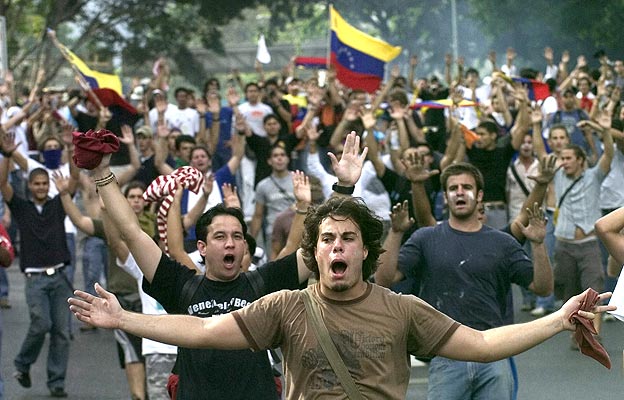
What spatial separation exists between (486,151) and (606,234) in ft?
26.4

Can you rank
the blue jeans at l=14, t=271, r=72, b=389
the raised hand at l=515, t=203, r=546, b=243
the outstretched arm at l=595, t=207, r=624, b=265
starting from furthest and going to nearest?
the blue jeans at l=14, t=271, r=72, b=389 → the raised hand at l=515, t=203, r=546, b=243 → the outstretched arm at l=595, t=207, r=624, b=265

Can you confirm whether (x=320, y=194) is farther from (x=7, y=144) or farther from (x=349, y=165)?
(x=349, y=165)

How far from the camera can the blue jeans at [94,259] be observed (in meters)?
13.6

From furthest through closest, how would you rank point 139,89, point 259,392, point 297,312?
point 139,89
point 259,392
point 297,312

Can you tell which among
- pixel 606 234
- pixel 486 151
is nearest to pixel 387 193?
pixel 486 151

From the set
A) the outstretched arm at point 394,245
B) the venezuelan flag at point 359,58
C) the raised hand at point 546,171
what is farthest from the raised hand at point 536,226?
the venezuelan flag at point 359,58

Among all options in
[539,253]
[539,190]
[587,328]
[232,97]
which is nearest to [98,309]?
[587,328]

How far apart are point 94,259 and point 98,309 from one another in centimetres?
871

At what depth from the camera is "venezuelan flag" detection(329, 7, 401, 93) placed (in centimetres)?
1917

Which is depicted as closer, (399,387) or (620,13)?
(399,387)

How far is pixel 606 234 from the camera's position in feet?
22.0

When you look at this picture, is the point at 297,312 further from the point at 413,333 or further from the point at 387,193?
the point at 387,193

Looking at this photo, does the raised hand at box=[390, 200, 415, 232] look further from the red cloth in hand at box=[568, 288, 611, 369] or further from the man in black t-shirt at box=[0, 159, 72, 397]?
the man in black t-shirt at box=[0, 159, 72, 397]

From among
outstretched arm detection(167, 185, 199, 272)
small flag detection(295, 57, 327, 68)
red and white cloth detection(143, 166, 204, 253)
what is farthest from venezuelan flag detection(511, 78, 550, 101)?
outstretched arm detection(167, 185, 199, 272)
